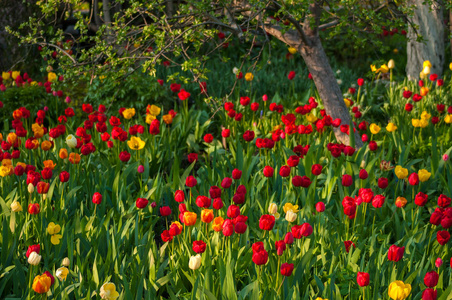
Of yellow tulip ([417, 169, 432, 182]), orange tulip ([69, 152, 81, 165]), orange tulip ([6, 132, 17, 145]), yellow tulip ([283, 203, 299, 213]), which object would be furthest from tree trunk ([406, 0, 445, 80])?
orange tulip ([6, 132, 17, 145])

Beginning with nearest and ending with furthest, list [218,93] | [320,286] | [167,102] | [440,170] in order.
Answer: [320,286] → [440,170] → [167,102] → [218,93]

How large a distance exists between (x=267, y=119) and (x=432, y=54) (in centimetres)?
282

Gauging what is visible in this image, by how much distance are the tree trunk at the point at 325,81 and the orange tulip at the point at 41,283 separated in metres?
3.02

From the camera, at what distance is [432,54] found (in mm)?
6590

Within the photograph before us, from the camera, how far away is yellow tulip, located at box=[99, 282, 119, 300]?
2023 mm

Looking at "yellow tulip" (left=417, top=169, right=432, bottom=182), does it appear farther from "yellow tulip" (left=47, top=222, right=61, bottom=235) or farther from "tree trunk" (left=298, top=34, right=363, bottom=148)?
"yellow tulip" (left=47, top=222, right=61, bottom=235)

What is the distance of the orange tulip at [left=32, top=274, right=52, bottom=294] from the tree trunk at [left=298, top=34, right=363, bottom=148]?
119 inches

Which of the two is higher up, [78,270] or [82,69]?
[82,69]

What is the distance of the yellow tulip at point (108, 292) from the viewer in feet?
6.64

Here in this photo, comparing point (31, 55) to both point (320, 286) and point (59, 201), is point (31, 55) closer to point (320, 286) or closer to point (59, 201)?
point (59, 201)

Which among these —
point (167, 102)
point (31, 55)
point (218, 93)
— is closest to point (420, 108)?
point (218, 93)

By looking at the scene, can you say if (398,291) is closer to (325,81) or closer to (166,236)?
(166,236)

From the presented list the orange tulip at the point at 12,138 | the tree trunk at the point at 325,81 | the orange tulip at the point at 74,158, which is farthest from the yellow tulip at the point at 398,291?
the orange tulip at the point at 12,138

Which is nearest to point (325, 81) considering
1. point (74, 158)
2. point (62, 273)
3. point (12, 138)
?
point (74, 158)
